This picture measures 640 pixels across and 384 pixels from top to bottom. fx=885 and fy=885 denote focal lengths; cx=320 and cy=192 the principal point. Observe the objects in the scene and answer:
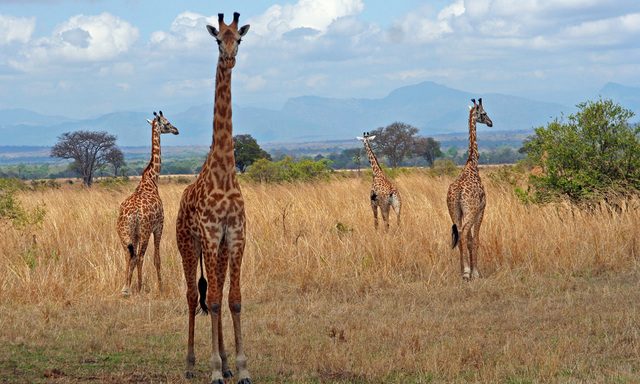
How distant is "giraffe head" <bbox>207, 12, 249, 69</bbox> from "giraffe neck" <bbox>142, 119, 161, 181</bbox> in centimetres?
470

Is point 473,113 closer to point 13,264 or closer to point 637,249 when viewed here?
point 637,249

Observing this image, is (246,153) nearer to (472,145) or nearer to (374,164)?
(374,164)

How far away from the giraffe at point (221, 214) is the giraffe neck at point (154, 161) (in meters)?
4.43

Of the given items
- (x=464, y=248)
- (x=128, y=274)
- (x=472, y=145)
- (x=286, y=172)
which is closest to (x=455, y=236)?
(x=464, y=248)

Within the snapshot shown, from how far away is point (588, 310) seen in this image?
8562 millimetres

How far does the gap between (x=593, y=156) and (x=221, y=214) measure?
8471 mm

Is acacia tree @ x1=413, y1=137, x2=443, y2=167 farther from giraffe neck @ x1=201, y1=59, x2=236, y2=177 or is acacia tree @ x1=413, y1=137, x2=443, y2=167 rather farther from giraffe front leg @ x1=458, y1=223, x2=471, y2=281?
giraffe neck @ x1=201, y1=59, x2=236, y2=177

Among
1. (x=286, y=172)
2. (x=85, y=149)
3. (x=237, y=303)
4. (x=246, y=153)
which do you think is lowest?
(x=237, y=303)

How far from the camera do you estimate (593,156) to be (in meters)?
13.3

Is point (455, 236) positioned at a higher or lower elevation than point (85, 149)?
lower

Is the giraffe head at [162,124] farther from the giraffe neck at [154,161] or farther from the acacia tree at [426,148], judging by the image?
the acacia tree at [426,148]

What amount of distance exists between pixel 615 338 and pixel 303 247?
16.1 ft

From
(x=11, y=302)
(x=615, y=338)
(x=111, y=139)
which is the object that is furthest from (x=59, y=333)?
(x=111, y=139)

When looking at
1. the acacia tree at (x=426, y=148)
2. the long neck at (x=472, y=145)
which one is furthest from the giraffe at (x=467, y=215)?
the acacia tree at (x=426, y=148)
